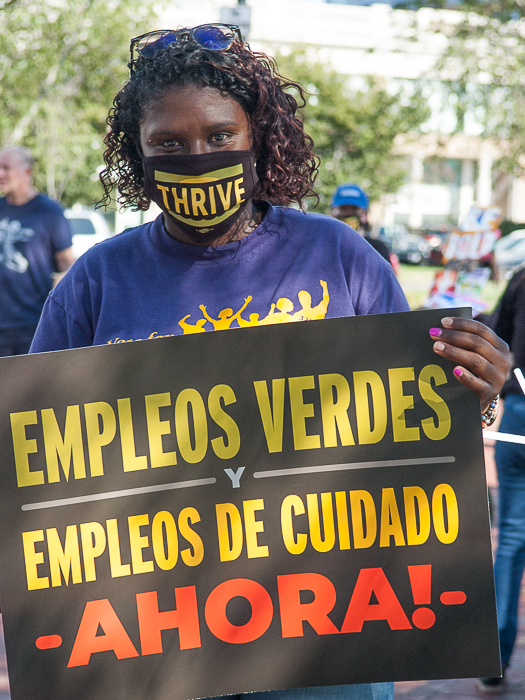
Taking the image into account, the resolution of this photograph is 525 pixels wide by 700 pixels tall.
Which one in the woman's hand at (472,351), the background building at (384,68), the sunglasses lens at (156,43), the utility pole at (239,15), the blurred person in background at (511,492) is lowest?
the background building at (384,68)

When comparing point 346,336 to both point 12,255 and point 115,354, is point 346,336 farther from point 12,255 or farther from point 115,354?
point 12,255

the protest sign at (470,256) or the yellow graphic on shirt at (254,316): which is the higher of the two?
the yellow graphic on shirt at (254,316)

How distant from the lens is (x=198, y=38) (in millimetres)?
1843

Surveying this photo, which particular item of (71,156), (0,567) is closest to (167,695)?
(0,567)

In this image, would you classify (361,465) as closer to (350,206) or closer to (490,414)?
(490,414)

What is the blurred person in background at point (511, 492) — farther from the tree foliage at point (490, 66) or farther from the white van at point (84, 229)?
the tree foliage at point (490, 66)

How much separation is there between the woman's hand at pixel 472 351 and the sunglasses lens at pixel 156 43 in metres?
0.83

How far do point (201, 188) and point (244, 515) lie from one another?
26.5 inches

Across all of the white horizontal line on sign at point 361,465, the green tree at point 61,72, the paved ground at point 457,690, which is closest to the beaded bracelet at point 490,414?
the white horizontal line on sign at point 361,465

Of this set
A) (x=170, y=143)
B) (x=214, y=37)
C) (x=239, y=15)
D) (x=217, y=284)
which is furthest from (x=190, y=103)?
(x=239, y=15)

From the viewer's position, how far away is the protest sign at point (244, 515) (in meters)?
1.65

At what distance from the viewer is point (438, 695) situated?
3445mm

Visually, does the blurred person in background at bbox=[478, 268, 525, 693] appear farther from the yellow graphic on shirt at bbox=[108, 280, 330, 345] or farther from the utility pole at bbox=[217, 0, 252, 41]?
the utility pole at bbox=[217, 0, 252, 41]

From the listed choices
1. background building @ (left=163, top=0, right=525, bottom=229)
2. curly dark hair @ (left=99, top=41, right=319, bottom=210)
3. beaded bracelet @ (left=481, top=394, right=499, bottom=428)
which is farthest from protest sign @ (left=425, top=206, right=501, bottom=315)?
background building @ (left=163, top=0, right=525, bottom=229)
